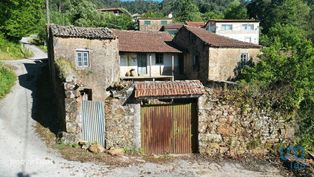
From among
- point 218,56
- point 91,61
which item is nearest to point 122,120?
point 91,61

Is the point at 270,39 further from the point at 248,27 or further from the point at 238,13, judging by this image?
the point at 238,13

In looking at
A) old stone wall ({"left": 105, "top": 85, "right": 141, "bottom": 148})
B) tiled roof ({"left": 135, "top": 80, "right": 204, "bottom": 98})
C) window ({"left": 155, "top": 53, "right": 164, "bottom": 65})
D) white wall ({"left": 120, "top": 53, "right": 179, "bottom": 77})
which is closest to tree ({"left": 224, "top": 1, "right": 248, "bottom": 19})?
white wall ({"left": 120, "top": 53, "right": 179, "bottom": 77})

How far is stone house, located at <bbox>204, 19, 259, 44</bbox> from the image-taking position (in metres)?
54.9

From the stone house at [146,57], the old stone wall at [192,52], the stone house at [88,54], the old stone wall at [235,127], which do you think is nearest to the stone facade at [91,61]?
the stone house at [88,54]

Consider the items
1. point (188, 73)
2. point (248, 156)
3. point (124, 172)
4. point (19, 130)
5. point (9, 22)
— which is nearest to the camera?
point (124, 172)

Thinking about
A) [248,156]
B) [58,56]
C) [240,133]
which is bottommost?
[248,156]

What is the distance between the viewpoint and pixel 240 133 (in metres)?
15.0

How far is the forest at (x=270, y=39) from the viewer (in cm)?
1533

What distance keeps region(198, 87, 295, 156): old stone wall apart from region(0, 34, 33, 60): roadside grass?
2744 cm

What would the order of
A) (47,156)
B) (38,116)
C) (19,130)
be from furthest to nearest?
(38,116), (19,130), (47,156)

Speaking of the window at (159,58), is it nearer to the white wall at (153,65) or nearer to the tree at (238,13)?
the white wall at (153,65)

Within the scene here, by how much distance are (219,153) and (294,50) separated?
1507cm

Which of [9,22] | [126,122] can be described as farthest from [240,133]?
[9,22]

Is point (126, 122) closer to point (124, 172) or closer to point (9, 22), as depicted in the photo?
point (124, 172)
